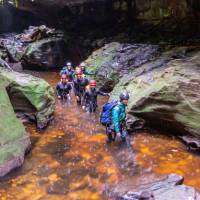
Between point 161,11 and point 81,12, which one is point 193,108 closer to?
point 161,11

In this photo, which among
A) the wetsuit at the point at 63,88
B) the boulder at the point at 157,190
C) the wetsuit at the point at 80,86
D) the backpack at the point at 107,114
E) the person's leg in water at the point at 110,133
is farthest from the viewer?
the wetsuit at the point at 63,88

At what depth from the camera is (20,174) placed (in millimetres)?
10641

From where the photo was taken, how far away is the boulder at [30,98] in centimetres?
1457

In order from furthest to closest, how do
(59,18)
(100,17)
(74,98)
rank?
(59,18) → (100,17) → (74,98)

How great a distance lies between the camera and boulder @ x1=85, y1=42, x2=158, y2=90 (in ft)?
63.6

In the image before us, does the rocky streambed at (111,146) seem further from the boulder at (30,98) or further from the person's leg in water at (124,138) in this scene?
the person's leg in water at (124,138)

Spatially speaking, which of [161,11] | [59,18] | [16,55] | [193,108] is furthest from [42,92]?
[16,55]

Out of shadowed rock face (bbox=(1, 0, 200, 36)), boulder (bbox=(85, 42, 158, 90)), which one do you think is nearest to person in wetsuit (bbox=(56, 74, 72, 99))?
boulder (bbox=(85, 42, 158, 90))

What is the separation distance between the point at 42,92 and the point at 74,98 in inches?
177

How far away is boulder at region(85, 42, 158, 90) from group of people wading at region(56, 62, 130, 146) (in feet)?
2.63

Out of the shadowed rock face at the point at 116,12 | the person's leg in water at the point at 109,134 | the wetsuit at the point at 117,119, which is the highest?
the shadowed rock face at the point at 116,12

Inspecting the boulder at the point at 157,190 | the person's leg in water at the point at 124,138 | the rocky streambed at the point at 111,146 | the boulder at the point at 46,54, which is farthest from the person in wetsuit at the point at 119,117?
the boulder at the point at 46,54

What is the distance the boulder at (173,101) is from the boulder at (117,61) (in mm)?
4667

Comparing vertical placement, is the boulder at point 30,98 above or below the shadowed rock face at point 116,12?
below
